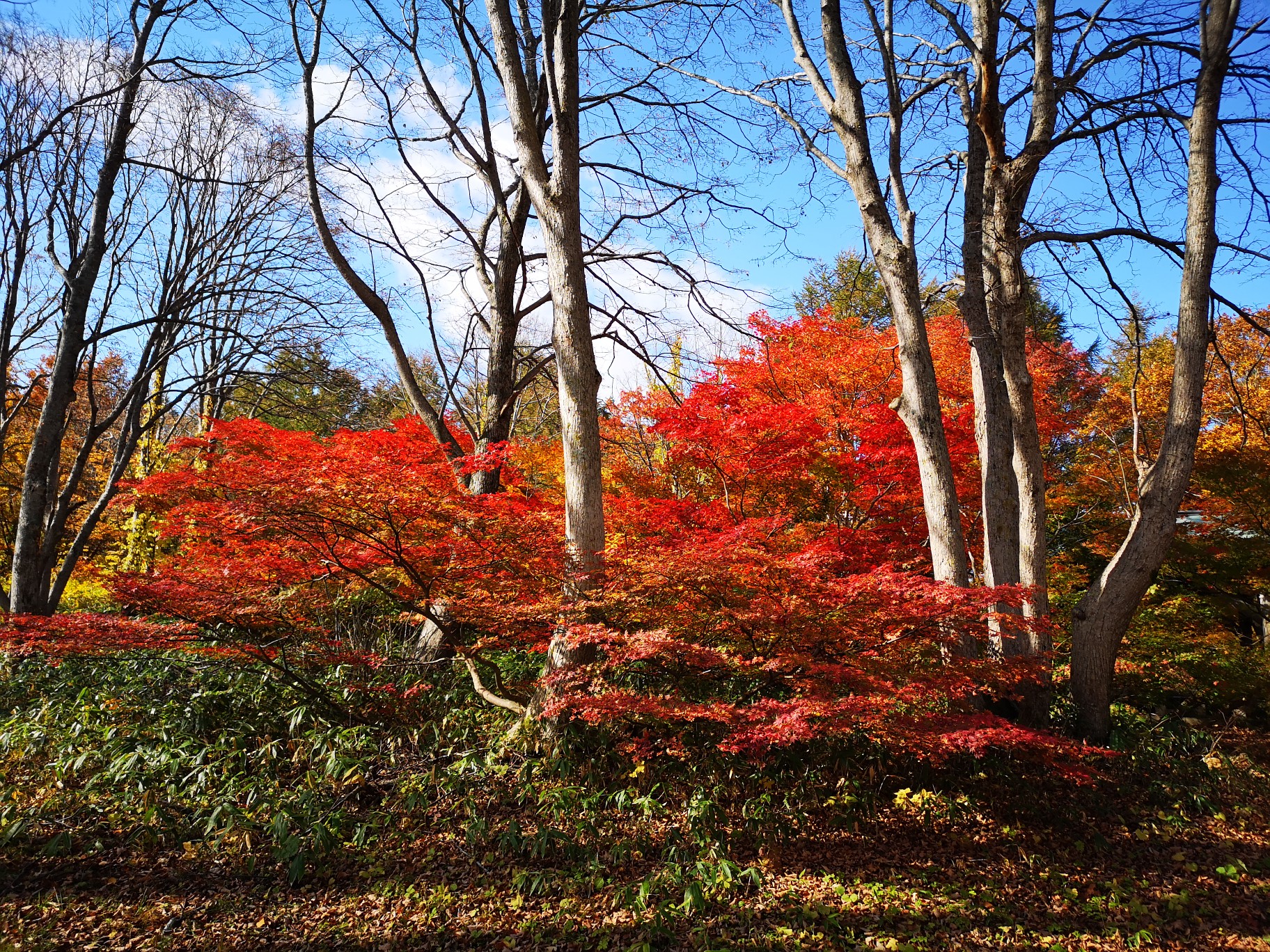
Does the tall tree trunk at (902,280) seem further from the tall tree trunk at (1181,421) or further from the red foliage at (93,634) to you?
the red foliage at (93,634)

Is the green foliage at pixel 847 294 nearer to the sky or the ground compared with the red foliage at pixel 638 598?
nearer to the sky

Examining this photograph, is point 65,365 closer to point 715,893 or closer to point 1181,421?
point 715,893

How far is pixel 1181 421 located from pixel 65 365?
33.4ft

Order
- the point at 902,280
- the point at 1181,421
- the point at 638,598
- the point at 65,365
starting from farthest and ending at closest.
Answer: the point at 65,365
the point at 902,280
the point at 1181,421
the point at 638,598

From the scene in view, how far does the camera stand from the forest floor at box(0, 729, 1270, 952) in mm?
3385

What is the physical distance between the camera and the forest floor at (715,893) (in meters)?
3.38

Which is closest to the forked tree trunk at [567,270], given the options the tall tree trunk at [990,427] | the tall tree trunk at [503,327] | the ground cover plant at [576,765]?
the ground cover plant at [576,765]

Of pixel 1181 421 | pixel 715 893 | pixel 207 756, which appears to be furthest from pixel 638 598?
pixel 1181 421

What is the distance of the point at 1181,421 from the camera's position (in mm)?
5176

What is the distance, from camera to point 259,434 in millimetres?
8016

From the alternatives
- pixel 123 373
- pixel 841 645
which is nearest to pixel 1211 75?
pixel 841 645

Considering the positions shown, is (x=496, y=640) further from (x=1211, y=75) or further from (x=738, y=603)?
(x=1211, y=75)

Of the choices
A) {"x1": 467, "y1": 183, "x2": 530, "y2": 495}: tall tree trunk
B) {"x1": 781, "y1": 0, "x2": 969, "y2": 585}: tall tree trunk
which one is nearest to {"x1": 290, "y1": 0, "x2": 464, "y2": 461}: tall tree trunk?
{"x1": 467, "y1": 183, "x2": 530, "y2": 495}: tall tree trunk

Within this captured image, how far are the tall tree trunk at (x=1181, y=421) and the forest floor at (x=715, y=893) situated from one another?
1.26 m
